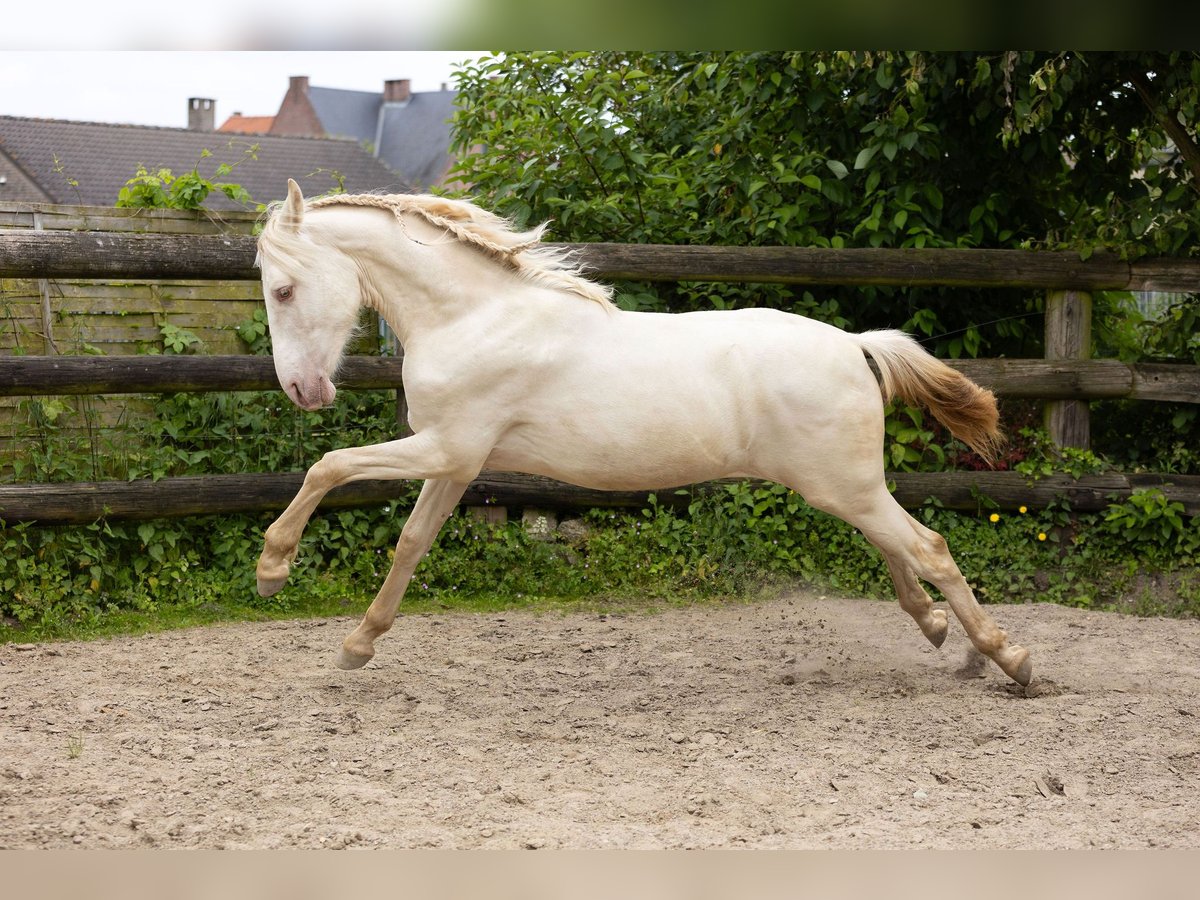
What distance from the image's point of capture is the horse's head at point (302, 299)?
4180mm

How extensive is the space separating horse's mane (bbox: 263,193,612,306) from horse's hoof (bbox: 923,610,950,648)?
1960mm

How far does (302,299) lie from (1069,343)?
4.70 meters

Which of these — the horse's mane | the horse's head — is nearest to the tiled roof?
the horse's mane

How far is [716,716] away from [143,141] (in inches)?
1126

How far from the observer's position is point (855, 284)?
6.71 metres

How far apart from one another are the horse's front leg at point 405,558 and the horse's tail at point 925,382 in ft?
5.89

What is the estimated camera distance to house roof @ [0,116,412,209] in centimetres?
2556

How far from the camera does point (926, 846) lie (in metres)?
3.04

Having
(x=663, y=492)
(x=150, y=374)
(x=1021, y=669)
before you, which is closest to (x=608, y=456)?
(x=1021, y=669)

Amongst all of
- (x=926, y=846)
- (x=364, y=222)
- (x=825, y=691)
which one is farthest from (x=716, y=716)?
(x=364, y=222)

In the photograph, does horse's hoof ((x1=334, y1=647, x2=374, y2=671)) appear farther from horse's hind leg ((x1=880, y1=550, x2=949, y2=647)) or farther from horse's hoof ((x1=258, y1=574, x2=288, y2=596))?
horse's hind leg ((x1=880, y1=550, x2=949, y2=647))

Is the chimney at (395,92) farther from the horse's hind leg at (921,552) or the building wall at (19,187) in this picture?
the horse's hind leg at (921,552)

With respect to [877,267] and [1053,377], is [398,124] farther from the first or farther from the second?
[1053,377]
